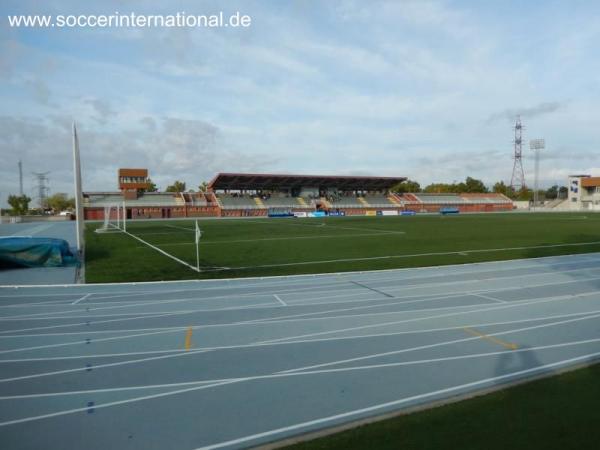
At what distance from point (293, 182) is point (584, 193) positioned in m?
53.6

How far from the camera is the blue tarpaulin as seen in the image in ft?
48.6

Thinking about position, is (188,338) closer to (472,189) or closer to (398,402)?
(398,402)

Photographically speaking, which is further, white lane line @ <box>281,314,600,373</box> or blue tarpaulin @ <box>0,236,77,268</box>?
blue tarpaulin @ <box>0,236,77,268</box>

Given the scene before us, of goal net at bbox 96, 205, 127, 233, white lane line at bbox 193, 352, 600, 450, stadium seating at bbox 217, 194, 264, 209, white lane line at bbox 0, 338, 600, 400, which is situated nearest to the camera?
white lane line at bbox 193, 352, 600, 450

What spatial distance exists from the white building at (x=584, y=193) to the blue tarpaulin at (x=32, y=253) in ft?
280

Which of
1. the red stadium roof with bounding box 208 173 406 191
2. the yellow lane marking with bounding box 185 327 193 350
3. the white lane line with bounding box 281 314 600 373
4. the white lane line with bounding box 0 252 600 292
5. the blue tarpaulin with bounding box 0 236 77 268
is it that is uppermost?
the red stadium roof with bounding box 208 173 406 191

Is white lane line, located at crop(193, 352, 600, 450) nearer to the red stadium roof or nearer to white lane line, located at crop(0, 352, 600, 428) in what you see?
white lane line, located at crop(0, 352, 600, 428)

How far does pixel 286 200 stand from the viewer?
252ft

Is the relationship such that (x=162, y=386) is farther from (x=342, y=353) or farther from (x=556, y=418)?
(x=556, y=418)

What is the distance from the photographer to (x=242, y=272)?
45.6ft

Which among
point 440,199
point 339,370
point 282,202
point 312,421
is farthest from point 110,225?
point 440,199

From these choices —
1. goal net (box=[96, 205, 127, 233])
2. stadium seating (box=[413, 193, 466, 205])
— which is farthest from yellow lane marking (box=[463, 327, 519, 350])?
stadium seating (box=[413, 193, 466, 205])

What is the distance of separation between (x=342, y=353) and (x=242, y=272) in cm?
830

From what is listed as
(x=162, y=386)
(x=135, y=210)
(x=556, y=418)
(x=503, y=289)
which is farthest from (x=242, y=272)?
(x=135, y=210)
